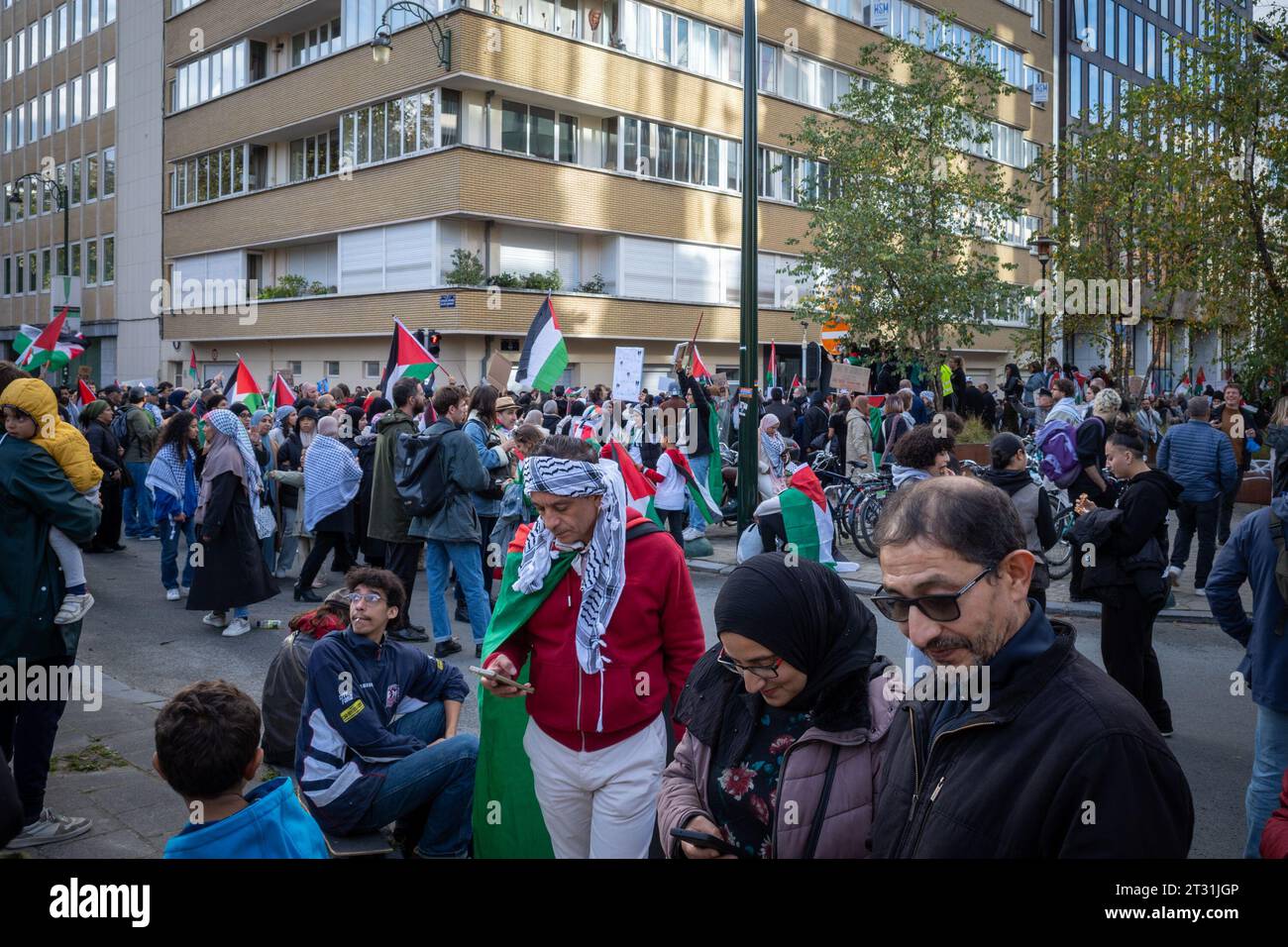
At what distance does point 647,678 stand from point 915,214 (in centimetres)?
2129

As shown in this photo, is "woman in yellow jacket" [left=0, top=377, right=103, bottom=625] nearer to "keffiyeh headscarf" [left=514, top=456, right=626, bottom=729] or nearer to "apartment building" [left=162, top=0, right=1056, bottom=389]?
"keffiyeh headscarf" [left=514, top=456, right=626, bottom=729]

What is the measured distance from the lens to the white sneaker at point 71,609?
5.13 m

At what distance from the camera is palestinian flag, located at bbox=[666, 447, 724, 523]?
12651mm

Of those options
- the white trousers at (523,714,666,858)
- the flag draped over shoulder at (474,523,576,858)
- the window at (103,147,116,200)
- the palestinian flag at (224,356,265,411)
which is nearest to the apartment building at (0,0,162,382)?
the window at (103,147,116,200)

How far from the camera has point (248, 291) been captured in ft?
119

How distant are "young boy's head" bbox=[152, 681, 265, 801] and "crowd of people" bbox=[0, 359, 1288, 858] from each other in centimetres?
1

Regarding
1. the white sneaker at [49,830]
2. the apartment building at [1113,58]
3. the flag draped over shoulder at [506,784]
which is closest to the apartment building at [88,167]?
the white sneaker at [49,830]

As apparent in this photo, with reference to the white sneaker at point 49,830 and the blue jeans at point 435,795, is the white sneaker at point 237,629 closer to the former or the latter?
the white sneaker at point 49,830

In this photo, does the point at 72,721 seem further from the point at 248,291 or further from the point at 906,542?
the point at 248,291

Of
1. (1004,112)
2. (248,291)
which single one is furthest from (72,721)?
(1004,112)

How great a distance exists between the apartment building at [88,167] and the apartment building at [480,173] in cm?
242

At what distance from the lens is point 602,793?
145 inches
